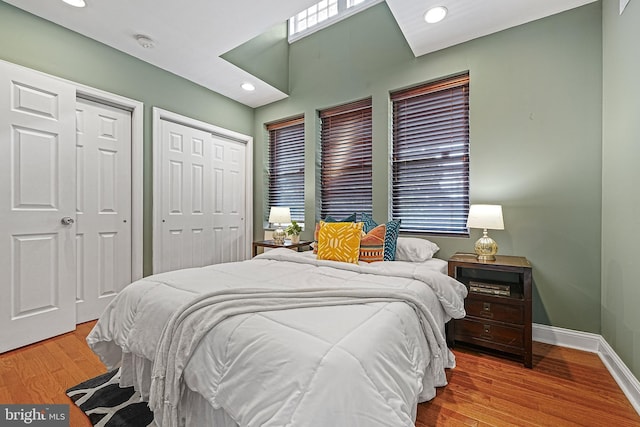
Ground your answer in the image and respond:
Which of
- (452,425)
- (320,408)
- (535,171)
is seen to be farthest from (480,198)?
(320,408)

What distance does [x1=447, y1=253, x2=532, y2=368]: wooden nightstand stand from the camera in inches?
79.9

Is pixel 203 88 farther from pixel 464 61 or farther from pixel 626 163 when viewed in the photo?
pixel 626 163

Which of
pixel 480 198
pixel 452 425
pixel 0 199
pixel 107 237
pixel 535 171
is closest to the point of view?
pixel 452 425

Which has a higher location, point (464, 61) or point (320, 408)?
point (464, 61)

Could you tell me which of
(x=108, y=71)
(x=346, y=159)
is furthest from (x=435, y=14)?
(x=108, y=71)

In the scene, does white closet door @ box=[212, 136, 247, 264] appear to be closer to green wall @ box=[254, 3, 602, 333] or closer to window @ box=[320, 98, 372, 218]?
window @ box=[320, 98, 372, 218]

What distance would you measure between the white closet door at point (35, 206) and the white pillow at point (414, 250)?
9.56 ft

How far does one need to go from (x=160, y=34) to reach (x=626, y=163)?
374cm

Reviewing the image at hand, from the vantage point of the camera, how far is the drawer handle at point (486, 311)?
7.11 ft

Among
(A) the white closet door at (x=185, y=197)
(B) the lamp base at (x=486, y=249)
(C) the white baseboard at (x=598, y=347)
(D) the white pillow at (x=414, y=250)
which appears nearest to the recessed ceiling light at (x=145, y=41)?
(A) the white closet door at (x=185, y=197)

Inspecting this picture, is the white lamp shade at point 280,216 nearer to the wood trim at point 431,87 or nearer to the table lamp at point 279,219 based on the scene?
the table lamp at point 279,219

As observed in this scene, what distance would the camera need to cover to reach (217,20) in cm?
248

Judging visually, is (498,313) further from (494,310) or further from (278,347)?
(278,347)

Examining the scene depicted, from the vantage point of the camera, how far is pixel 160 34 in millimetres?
2648
